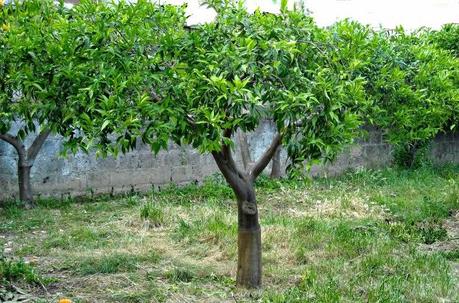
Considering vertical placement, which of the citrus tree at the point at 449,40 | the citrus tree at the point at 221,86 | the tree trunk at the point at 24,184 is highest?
the citrus tree at the point at 449,40

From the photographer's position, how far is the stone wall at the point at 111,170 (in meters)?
8.38

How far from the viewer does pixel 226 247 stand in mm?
5719

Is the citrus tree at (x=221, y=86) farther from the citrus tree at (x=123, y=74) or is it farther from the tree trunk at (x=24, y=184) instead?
the tree trunk at (x=24, y=184)

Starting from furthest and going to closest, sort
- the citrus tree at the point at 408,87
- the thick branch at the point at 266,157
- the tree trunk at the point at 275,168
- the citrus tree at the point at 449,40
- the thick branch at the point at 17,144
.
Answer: the citrus tree at the point at 449,40 < the tree trunk at the point at 275,168 < the thick branch at the point at 17,144 < the citrus tree at the point at 408,87 < the thick branch at the point at 266,157

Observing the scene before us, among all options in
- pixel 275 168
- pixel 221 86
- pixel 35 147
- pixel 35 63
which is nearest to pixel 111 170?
pixel 35 147

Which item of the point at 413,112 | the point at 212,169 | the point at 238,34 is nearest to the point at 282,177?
the point at 212,169

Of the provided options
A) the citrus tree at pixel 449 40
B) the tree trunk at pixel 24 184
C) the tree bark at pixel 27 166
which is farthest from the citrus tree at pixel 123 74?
the citrus tree at pixel 449 40

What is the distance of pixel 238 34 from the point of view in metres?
4.20

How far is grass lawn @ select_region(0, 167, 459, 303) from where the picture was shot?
15.0ft

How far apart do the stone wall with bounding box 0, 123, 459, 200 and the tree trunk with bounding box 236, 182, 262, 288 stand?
3133mm

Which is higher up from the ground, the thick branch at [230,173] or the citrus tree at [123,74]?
the citrus tree at [123,74]

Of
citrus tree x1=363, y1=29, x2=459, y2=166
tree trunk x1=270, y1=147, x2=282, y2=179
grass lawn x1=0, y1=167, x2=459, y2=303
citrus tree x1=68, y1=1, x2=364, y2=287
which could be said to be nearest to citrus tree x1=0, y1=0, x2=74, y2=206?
citrus tree x1=68, y1=1, x2=364, y2=287

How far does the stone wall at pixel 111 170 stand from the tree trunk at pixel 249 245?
3.13 meters

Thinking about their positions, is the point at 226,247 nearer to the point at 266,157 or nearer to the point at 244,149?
the point at 266,157
